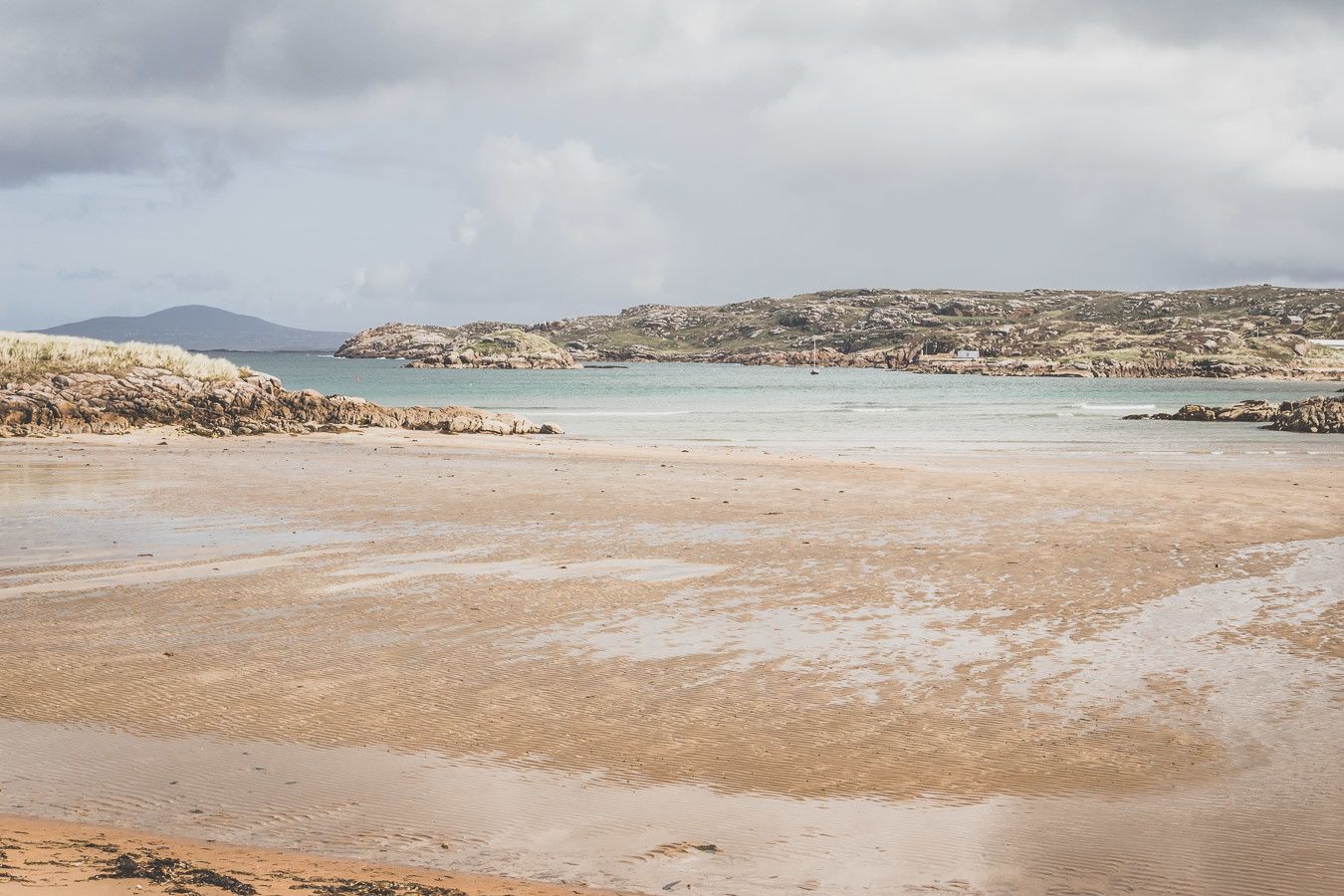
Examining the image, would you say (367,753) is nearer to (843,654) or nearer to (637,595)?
(843,654)

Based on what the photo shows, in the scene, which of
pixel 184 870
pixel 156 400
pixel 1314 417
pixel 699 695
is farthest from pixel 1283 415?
pixel 184 870

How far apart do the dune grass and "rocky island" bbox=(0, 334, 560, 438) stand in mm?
37

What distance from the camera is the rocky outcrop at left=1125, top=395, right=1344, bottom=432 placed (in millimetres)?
45000

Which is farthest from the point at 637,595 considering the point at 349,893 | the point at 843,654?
the point at 349,893

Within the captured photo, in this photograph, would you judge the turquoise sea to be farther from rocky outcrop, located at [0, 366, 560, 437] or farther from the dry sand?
the dry sand

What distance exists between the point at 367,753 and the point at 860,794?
312 centimetres

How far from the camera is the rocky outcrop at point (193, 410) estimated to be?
3572 centimetres

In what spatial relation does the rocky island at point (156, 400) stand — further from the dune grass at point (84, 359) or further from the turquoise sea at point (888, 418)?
the turquoise sea at point (888, 418)

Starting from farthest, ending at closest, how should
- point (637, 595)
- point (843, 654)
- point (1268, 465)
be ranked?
point (1268, 465), point (637, 595), point (843, 654)

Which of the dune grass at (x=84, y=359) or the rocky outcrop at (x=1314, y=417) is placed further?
the rocky outcrop at (x=1314, y=417)

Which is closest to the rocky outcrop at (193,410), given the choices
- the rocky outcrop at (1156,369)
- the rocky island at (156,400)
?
the rocky island at (156,400)

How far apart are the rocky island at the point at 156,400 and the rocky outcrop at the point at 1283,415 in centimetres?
3170

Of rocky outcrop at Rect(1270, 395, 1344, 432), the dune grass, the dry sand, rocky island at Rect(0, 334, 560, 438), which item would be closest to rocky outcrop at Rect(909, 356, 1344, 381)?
rocky outcrop at Rect(1270, 395, 1344, 432)

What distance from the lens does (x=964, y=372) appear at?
180m
